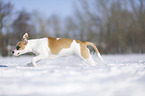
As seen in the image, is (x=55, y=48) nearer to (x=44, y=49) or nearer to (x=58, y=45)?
(x=58, y=45)

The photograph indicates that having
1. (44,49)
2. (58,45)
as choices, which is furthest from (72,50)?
(44,49)

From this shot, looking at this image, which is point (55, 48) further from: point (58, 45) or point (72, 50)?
point (72, 50)

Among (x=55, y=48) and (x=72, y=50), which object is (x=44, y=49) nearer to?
(x=55, y=48)

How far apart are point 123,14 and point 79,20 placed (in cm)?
574

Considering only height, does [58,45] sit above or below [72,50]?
above

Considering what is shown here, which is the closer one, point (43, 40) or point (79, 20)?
point (43, 40)

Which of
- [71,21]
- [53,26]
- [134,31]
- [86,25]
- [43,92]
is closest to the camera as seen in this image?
[43,92]

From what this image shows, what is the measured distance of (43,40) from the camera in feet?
13.2

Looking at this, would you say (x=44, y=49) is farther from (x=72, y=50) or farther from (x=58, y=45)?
(x=72, y=50)

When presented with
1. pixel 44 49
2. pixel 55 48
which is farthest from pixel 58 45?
pixel 44 49

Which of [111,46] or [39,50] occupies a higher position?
[39,50]

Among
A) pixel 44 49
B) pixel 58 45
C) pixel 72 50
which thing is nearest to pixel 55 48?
pixel 58 45

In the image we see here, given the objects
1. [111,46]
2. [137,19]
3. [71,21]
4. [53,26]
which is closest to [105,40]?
[111,46]

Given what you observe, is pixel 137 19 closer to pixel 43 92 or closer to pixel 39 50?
pixel 39 50
